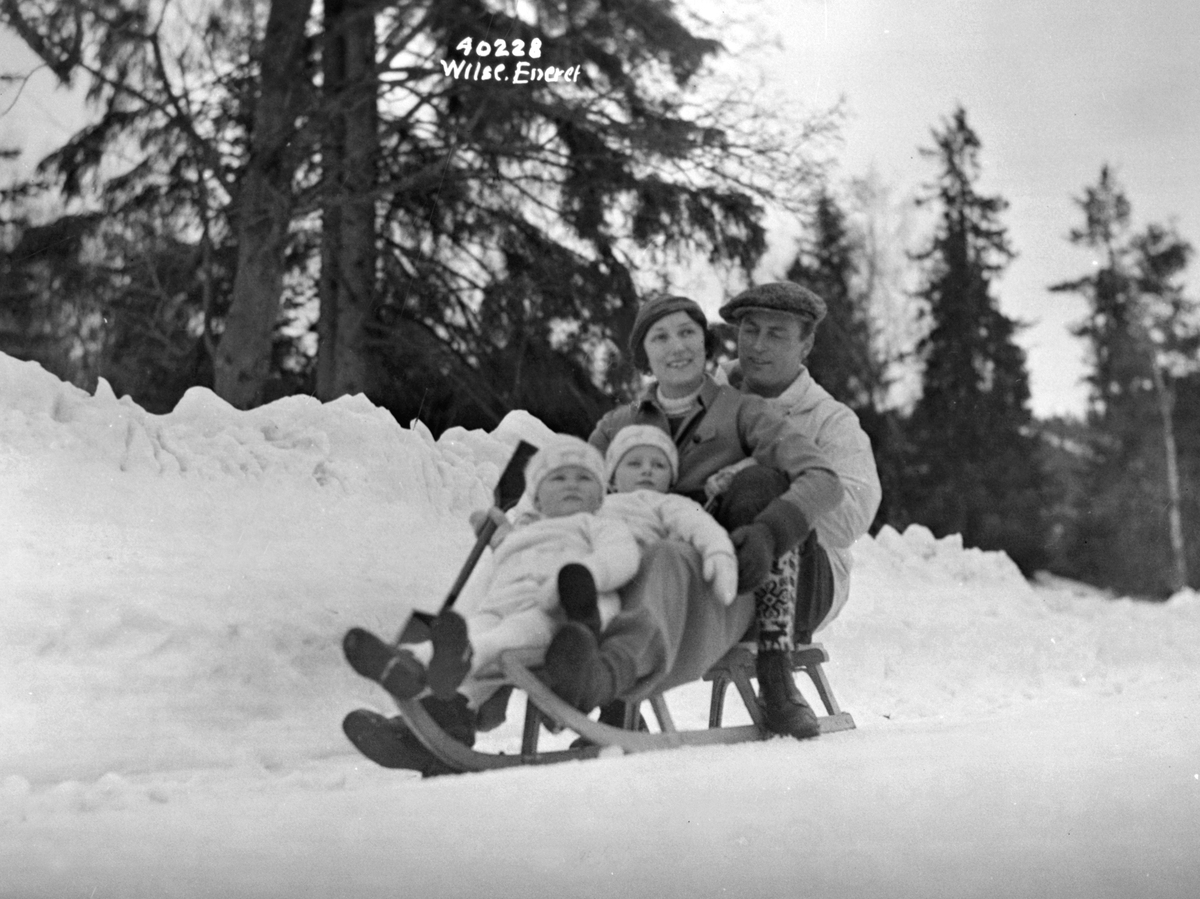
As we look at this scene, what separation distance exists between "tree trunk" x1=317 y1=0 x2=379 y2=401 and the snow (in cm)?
21

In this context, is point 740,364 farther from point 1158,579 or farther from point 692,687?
point 1158,579

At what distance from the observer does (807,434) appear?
2.66 metres

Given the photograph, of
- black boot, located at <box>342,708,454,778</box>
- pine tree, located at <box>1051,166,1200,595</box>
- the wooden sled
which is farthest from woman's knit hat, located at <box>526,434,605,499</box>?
pine tree, located at <box>1051,166,1200,595</box>

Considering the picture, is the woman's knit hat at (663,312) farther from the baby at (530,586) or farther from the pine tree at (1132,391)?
the pine tree at (1132,391)

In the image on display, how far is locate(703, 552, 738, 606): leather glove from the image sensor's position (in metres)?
2.20

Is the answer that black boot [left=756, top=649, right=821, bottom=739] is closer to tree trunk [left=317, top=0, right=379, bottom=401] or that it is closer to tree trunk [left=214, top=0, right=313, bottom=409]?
tree trunk [left=317, top=0, right=379, bottom=401]

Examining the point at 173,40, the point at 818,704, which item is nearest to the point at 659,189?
the point at 173,40

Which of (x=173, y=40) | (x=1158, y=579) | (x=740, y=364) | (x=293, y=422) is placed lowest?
(x=1158, y=579)

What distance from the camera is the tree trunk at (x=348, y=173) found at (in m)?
2.86

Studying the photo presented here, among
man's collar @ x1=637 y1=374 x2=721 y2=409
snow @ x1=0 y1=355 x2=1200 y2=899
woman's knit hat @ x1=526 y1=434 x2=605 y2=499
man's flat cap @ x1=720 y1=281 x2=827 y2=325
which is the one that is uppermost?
man's flat cap @ x1=720 y1=281 x2=827 y2=325

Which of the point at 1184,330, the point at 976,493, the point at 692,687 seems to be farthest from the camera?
the point at 976,493

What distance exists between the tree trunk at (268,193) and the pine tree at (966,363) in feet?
4.89

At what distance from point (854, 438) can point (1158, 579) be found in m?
2.20

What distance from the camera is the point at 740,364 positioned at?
2785 millimetres
